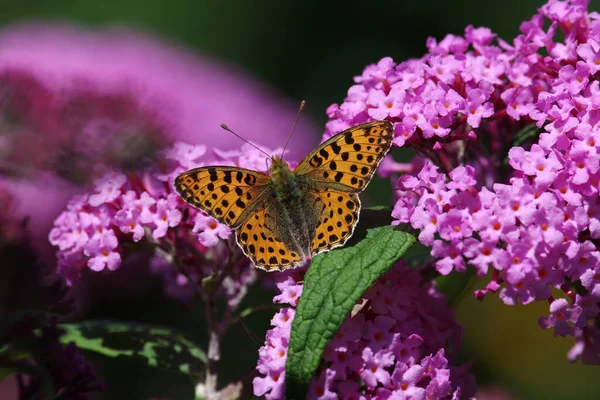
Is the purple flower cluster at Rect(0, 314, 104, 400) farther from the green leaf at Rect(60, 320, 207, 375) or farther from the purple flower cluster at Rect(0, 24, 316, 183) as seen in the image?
the purple flower cluster at Rect(0, 24, 316, 183)

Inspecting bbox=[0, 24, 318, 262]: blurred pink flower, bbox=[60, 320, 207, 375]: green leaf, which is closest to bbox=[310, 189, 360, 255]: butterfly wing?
bbox=[60, 320, 207, 375]: green leaf

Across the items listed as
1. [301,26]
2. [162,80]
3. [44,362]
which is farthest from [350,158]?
[301,26]

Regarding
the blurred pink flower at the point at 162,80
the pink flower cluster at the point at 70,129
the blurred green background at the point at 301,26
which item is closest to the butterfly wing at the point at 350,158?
the pink flower cluster at the point at 70,129

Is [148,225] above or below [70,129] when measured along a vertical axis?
above

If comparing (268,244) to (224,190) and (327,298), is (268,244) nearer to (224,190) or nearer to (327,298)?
(224,190)

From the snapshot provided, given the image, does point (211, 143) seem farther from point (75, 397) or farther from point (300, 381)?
point (300, 381)

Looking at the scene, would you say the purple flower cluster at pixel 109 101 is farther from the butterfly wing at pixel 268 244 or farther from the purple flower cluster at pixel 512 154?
the purple flower cluster at pixel 512 154
